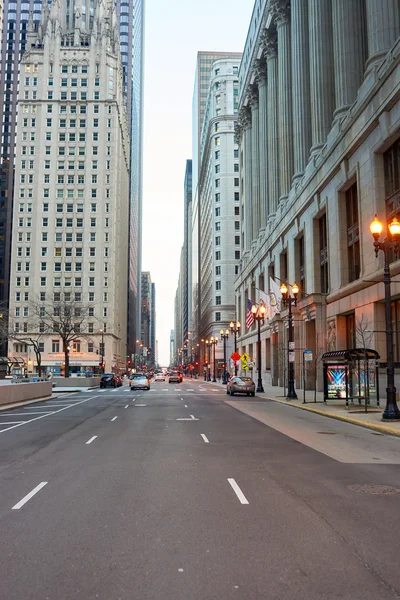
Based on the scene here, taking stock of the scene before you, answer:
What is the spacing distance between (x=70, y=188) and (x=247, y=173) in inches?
2082

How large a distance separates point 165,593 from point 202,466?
249 inches

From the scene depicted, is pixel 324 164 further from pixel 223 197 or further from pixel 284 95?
pixel 223 197

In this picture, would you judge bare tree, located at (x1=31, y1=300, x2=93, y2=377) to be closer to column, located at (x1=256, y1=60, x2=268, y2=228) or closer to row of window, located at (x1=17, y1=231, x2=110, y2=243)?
row of window, located at (x1=17, y1=231, x2=110, y2=243)

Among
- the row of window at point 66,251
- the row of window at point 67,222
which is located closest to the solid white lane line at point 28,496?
the row of window at point 66,251

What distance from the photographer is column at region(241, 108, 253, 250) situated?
81.1m

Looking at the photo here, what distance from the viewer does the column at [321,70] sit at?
146ft

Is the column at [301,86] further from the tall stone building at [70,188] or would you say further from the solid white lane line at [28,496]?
the tall stone building at [70,188]

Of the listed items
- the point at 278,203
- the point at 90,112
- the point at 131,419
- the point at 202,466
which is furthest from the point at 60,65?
the point at 202,466

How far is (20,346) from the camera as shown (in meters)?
114

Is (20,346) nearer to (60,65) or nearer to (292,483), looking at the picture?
(60,65)

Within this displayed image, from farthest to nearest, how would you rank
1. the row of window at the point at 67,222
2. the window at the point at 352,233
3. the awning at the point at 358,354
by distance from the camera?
the row of window at the point at 67,222 < the window at the point at 352,233 < the awning at the point at 358,354

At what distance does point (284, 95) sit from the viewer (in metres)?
58.7

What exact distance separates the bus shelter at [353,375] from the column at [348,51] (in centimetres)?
2072

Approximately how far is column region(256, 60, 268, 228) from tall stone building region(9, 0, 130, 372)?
51.5 meters
